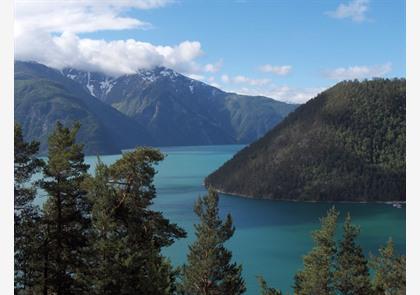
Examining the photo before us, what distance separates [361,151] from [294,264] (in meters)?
107

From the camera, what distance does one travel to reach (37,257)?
13.3 m

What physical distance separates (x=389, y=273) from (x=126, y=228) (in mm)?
13467

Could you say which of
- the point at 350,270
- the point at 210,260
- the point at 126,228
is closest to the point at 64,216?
the point at 126,228

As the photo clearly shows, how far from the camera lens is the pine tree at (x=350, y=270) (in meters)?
22.4

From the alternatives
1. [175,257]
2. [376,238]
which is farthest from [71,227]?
[376,238]

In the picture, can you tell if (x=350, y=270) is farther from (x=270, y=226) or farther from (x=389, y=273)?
(x=270, y=226)

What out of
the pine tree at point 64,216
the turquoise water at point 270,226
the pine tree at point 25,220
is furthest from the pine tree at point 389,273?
the turquoise water at point 270,226

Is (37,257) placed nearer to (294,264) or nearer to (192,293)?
(192,293)

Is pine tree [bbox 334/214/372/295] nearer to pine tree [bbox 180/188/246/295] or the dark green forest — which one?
pine tree [bbox 180/188/246/295]

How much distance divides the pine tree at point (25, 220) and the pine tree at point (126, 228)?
4.92 feet

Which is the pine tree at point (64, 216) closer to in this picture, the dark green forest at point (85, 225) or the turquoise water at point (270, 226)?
the dark green forest at point (85, 225)

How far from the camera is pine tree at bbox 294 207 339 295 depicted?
73.3 feet

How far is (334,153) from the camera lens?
162 metres

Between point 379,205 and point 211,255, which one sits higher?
point 211,255
